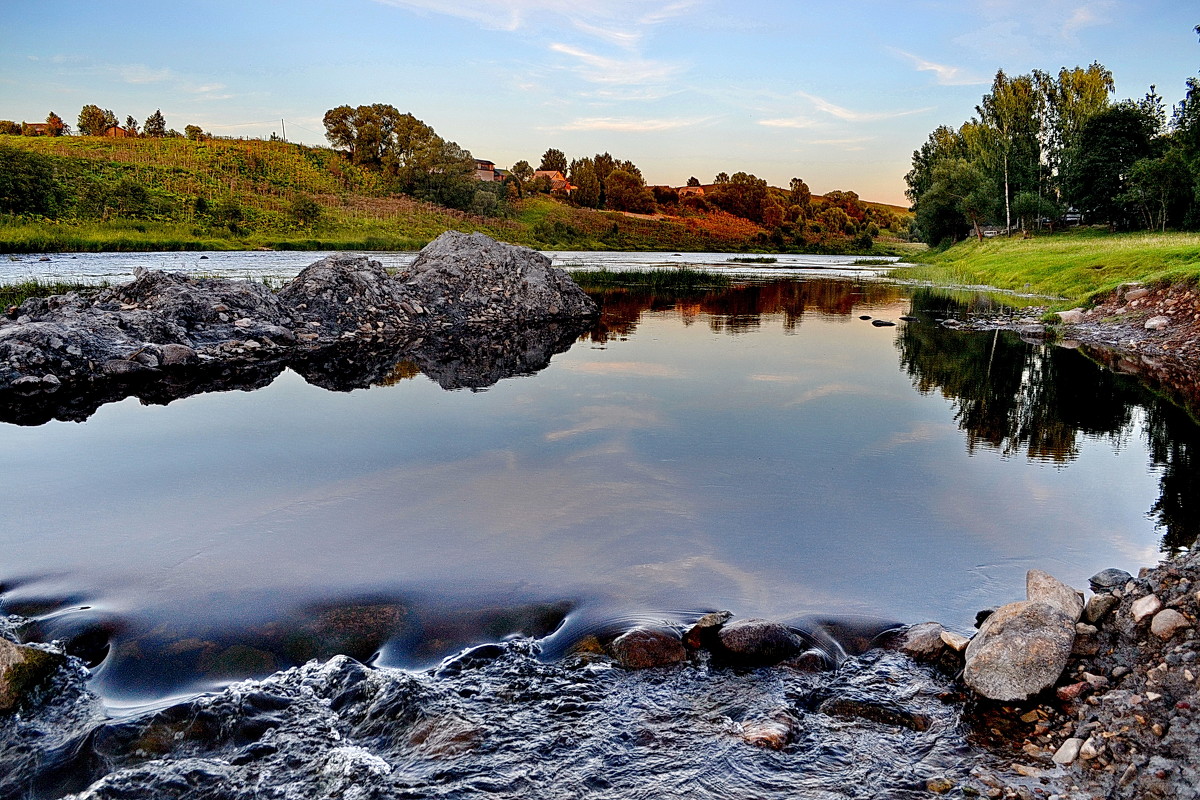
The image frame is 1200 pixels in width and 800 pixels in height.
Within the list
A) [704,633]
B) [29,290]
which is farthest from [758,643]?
[29,290]

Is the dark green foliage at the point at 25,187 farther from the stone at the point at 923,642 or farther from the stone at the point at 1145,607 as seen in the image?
the stone at the point at 1145,607

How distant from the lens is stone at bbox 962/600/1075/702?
4859 millimetres

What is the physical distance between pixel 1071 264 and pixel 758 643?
4007 centimetres

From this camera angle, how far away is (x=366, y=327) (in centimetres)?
2172

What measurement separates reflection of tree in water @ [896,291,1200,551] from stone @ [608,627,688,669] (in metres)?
5.31

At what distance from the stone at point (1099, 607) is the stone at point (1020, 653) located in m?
0.32

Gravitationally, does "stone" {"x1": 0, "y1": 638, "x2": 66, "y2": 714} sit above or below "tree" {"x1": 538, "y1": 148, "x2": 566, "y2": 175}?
below

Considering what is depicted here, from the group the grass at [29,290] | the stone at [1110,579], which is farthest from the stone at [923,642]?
the grass at [29,290]

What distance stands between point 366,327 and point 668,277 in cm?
3118

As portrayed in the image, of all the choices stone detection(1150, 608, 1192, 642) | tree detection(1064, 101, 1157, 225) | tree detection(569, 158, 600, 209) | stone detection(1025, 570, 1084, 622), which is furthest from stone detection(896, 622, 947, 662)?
tree detection(569, 158, 600, 209)

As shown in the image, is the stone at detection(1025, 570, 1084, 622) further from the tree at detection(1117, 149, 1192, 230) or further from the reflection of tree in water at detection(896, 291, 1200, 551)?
the tree at detection(1117, 149, 1192, 230)

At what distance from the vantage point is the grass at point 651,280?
140 feet

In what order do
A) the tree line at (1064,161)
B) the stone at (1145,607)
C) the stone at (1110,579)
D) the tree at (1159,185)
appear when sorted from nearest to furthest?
1. the stone at (1145,607)
2. the stone at (1110,579)
3. the tree at (1159,185)
4. the tree line at (1064,161)

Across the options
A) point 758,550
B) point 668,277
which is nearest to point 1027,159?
point 668,277
